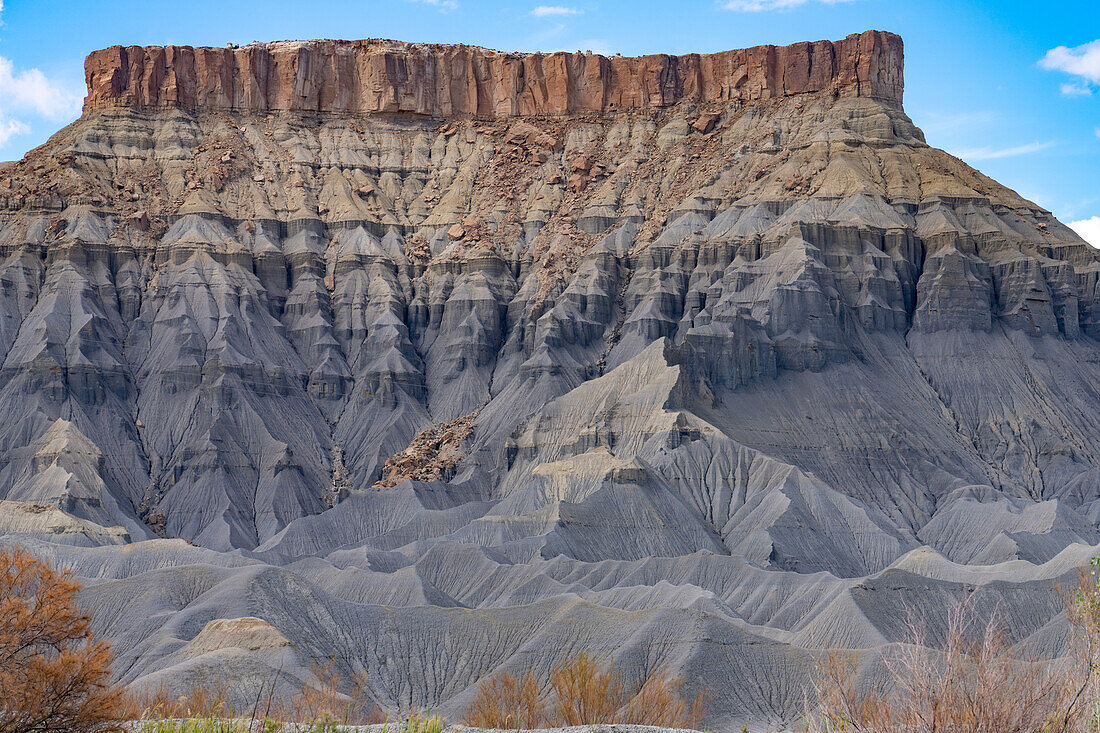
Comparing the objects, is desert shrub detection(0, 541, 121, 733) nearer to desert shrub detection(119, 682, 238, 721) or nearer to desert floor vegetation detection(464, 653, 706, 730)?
desert shrub detection(119, 682, 238, 721)

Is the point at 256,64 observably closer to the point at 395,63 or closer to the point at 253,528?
the point at 395,63

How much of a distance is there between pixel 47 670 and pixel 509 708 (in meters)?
27.4

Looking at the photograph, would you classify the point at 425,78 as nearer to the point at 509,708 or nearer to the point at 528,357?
the point at 528,357

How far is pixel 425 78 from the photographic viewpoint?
174m

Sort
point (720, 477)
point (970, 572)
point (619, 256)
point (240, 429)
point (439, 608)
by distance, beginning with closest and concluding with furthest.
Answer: point (439, 608) < point (970, 572) < point (720, 477) < point (240, 429) < point (619, 256)

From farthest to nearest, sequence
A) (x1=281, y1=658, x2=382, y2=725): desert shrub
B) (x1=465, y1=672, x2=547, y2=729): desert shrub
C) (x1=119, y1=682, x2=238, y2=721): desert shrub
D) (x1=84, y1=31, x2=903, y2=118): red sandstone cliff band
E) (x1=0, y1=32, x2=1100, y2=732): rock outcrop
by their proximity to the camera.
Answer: (x1=84, y1=31, x2=903, y2=118): red sandstone cliff band
(x1=0, y1=32, x2=1100, y2=732): rock outcrop
(x1=465, y1=672, x2=547, y2=729): desert shrub
(x1=281, y1=658, x2=382, y2=725): desert shrub
(x1=119, y1=682, x2=238, y2=721): desert shrub

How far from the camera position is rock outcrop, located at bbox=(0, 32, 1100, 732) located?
94.7 m

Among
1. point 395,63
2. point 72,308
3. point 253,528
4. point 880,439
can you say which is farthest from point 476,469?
point 395,63

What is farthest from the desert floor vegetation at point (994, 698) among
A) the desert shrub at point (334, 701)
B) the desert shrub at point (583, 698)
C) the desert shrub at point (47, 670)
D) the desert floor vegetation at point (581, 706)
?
the desert shrub at point (583, 698)

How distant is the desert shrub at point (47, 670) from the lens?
32.0 metres

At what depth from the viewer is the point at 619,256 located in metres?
155

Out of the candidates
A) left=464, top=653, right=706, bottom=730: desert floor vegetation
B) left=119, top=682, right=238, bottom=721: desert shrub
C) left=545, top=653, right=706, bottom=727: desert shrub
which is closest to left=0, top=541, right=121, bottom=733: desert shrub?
left=119, top=682, right=238, bottom=721: desert shrub

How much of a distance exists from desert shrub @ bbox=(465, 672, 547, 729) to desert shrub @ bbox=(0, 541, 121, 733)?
576 inches

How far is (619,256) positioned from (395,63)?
3671 centimetres
